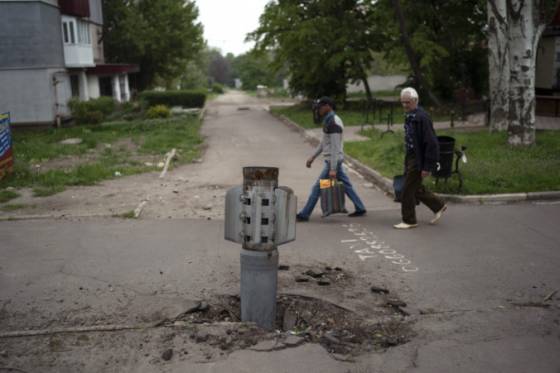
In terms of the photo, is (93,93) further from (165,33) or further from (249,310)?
(249,310)

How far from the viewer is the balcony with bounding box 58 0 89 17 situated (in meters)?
29.6

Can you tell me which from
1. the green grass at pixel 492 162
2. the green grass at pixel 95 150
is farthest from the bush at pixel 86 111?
the green grass at pixel 492 162

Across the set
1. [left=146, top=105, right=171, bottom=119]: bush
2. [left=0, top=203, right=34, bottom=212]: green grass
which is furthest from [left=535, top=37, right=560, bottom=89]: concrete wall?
[left=0, top=203, right=34, bottom=212]: green grass

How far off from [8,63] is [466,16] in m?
20.6

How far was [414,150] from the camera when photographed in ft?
27.2

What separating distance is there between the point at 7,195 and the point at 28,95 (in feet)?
53.5

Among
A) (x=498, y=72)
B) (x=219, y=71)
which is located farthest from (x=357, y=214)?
(x=219, y=71)

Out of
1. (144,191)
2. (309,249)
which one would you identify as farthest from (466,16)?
(309,249)

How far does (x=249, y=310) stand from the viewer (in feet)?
17.3

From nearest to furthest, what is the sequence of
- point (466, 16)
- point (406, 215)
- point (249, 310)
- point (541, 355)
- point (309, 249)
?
1. point (541, 355)
2. point (249, 310)
3. point (309, 249)
4. point (406, 215)
5. point (466, 16)

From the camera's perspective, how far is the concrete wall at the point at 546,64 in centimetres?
2543

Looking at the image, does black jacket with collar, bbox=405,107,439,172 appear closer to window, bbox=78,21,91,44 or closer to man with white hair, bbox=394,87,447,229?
man with white hair, bbox=394,87,447,229

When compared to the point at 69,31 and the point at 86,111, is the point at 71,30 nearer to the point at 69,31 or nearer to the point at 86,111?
the point at 69,31

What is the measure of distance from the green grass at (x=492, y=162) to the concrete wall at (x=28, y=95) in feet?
49.6
